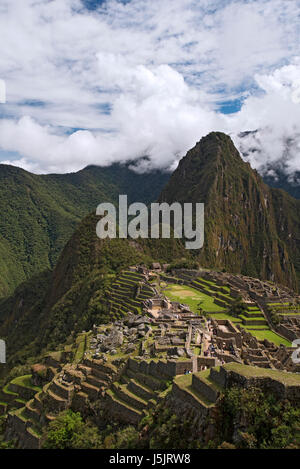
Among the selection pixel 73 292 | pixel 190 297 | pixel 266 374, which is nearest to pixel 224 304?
pixel 190 297

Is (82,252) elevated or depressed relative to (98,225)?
depressed

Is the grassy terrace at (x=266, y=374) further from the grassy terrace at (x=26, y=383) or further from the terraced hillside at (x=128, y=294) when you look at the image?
the terraced hillside at (x=128, y=294)

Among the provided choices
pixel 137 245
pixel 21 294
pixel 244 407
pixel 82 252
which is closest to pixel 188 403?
pixel 244 407

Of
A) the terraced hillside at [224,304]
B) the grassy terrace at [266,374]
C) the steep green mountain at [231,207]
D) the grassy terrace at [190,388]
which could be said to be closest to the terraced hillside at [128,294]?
the terraced hillside at [224,304]

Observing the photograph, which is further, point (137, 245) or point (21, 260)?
point (21, 260)

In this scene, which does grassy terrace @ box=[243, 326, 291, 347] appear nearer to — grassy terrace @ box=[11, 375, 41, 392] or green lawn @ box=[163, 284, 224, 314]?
green lawn @ box=[163, 284, 224, 314]

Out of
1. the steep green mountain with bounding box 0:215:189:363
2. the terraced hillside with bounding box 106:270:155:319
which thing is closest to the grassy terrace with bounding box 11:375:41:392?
the terraced hillside with bounding box 106:270:155:319
